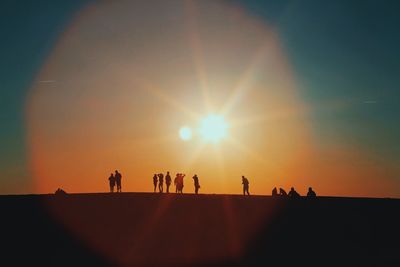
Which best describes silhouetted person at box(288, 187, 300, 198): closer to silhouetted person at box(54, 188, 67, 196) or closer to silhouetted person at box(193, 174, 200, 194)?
silhouetted person at box(193, 174, 200, 194)

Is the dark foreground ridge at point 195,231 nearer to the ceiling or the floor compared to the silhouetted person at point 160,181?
nearer to the floor

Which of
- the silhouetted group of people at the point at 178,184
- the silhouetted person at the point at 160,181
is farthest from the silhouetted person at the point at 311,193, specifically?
the silhouetted person at the point at 160,181

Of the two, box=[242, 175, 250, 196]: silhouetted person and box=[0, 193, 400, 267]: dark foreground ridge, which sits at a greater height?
box=[242, 175, 250, 196]: silhouetted person

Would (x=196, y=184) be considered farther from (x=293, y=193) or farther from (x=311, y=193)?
(x=311, y=193)

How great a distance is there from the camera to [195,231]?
28000 millimetres

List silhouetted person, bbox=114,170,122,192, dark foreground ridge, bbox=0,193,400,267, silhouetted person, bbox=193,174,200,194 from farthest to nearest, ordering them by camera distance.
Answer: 1. silhouetted person, bbox=193,174,200,194
2. silhouetted person, bbox=114,170,122,192
3. dark foreground ridge, bbox=0,193,400,267

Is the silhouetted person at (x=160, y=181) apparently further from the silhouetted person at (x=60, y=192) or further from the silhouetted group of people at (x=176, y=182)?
the silhouetted person at (x=60, y=192)

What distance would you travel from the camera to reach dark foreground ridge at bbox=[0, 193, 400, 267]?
23.6 metres

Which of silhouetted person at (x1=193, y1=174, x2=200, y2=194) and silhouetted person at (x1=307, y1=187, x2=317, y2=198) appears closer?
silhouetted person at (x1=307, y1=187, x2=317, y2=198)

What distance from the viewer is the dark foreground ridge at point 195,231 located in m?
23.6

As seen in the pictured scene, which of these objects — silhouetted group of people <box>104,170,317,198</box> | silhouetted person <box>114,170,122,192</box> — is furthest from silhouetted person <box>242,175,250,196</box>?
silhouetted person <box>114,170,122,192</box>

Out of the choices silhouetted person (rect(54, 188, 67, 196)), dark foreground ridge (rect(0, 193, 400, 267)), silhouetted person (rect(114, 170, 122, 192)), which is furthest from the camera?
silhouetted person (rect(114, 170, 122, 192))

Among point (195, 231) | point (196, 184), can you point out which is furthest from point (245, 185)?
point (195, 231)

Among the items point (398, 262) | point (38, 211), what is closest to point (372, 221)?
point (398, 262)
